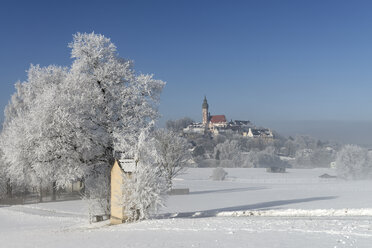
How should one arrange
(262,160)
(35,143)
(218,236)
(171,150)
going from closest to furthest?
(218,236) < (35,143) < (171,150) < (262,160)

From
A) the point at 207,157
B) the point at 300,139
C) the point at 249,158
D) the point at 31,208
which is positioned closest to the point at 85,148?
the point at 31,208

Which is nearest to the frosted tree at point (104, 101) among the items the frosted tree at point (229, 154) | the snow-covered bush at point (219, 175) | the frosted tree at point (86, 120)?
the frosted tree at point (86, 120)

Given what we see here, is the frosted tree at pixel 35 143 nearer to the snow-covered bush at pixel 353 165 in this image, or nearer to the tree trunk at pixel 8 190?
the tree trunk at pixel 8 190

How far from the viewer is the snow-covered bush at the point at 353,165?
279ft

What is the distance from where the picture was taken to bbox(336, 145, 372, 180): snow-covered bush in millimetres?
84938

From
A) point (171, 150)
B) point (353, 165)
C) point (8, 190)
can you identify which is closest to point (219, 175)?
point (353, 165)

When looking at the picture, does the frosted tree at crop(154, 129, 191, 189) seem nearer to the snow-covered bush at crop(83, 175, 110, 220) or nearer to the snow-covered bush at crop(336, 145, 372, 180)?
the snow-covered bush at crop(83, 175, 110, 220)

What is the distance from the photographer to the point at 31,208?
37500mm

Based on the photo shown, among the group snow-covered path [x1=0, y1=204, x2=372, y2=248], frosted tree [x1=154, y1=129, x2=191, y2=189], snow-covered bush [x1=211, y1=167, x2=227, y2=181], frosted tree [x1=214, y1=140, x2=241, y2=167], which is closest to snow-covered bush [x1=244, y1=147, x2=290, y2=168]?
frosted tree [x1=214, y1=140, x2=241, y2=167]

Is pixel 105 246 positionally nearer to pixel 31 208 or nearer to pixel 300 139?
pixel 31 208

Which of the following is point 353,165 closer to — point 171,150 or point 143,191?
point 171,150

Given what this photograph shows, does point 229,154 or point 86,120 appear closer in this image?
point 86,120

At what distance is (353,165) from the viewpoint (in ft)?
279

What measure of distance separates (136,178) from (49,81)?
1111 centimetres
